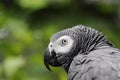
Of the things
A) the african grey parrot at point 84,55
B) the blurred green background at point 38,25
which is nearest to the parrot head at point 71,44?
the african grey parrot at point 84,55

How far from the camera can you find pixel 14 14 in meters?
5.81

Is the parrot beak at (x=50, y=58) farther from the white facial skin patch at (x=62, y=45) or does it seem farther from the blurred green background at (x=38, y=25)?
the blurred green background at (x=38, y=25)

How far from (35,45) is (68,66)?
5.27ft

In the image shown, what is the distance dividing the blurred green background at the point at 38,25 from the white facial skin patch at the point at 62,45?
3.92ft

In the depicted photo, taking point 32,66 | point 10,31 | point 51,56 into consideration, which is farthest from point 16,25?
point 51,56

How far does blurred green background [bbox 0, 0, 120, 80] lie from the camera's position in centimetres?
527

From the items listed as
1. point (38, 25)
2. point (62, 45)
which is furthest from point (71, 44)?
point (38, 25)

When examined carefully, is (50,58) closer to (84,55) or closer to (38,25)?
(84,55)

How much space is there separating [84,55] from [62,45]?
209 millimetres

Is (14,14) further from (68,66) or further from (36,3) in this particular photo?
Result: (68,66)

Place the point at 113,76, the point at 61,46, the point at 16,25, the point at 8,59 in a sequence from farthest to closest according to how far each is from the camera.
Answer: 1. the point at 16,25
2. the point at 8,59
3. the point at 61,46
4. the point at 113,76

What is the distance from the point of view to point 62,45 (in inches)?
154

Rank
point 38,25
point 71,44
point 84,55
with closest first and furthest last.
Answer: point 84,55 < point 71,44 < point 38,25

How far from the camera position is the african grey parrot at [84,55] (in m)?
3.55
